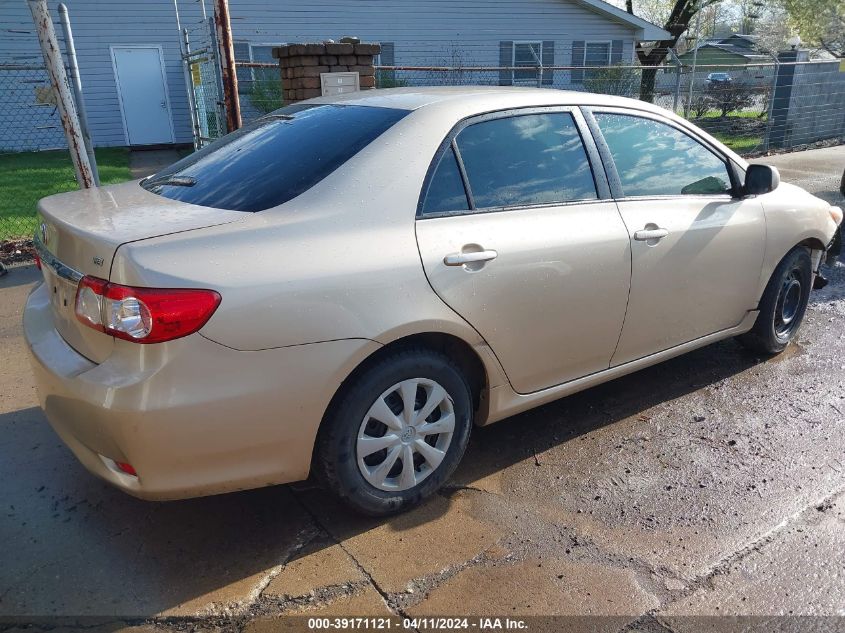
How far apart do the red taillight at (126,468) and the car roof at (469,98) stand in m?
1.81

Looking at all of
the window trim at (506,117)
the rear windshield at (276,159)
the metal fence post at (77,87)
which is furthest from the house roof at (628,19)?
the rear windshield at (276,159)

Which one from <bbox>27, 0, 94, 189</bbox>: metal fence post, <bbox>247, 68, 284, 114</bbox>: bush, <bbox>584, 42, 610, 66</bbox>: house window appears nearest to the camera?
<bbox>27, 0, 94, 189</bbox>: metal fence post

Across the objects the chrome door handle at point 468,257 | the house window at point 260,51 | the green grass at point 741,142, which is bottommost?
the green grass at point 741,142

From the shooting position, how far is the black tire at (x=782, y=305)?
4.22m

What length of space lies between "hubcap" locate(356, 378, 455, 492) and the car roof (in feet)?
4.04

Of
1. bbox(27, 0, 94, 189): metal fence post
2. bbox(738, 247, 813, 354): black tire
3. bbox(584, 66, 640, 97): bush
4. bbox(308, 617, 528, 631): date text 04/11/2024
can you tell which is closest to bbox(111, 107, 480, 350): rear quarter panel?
bbox(308, 617, 528, 631): date text 04/11/2024

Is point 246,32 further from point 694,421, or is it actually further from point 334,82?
point 694,421

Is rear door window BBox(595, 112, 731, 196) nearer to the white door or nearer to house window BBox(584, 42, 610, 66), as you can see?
the white door

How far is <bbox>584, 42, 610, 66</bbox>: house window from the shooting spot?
19.9 meters

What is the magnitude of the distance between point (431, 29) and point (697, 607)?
17.6 meters

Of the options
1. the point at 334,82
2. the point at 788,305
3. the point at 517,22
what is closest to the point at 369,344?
the point at 788,305

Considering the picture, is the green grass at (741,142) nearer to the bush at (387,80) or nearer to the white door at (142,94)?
the bush at (387,80)

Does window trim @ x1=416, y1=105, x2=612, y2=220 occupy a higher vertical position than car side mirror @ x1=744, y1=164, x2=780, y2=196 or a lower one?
higher

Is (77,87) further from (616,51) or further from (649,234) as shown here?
(616,51)
